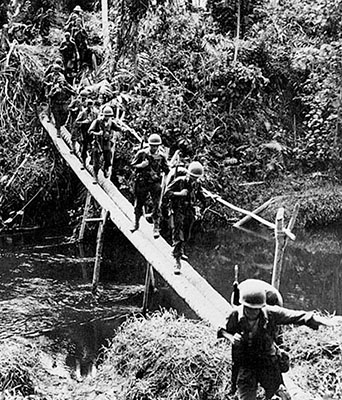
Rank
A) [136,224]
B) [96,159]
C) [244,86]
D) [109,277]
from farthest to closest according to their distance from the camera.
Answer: [244,86] < [109,277] < [96,159] < [136,224]

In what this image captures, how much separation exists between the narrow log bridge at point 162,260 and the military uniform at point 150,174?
52 centimetres

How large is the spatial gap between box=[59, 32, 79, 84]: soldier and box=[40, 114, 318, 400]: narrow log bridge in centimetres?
176

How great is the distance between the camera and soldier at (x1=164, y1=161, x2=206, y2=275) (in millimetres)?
6754

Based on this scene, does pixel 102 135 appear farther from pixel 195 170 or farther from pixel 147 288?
pixel 195 170

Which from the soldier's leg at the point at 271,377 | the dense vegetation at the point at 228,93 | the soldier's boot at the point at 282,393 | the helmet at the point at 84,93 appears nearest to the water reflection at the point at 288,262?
the dense vegetation at the point at 228,93

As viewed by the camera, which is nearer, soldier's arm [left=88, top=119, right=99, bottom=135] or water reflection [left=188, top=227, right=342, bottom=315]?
soldier's arm [left=88, top=119, right=99, bottom=135]

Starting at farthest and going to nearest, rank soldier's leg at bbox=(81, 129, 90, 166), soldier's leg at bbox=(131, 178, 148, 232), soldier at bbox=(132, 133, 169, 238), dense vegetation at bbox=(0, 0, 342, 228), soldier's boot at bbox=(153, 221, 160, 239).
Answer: dense vegetation at bbox=(0, 0, 342, 228)
soldier's leg at bbox=(81, 129, 90, 166)
soldier's boot at bbox=(153, 221, 160, 239)
soldier's leg at bbox=(131, 178, 148, 232)
soldier at bbox=(132, 133, 169, 238)

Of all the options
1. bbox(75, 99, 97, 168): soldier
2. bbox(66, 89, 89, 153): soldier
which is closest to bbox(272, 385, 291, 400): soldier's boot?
bbox(75, 99, 97, 168): soldier

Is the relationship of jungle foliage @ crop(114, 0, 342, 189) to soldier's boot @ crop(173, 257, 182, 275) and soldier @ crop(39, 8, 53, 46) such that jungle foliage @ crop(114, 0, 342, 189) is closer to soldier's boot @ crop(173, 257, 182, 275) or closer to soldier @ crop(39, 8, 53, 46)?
soldier @ crop(39, 8, 53, 46)

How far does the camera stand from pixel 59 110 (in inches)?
480

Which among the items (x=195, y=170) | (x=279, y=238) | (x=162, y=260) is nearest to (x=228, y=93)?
(x=162, y=260)

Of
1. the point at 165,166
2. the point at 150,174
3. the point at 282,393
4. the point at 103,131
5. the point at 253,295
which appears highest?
the point at 103,131

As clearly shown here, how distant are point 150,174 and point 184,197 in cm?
113

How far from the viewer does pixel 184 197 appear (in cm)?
689
